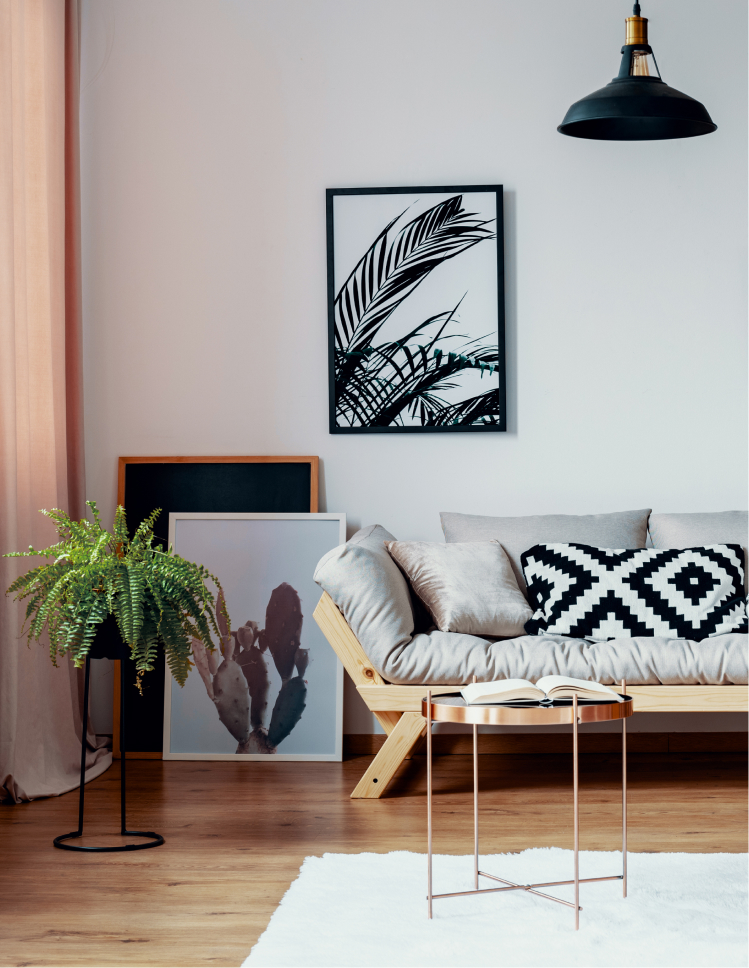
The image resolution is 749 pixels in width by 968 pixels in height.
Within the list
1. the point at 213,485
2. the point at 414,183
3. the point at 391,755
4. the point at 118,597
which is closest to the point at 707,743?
the point at 391,755

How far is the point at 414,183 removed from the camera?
378cm

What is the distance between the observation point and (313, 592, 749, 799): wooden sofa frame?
2.94 metres

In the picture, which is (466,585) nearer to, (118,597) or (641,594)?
(641,594)

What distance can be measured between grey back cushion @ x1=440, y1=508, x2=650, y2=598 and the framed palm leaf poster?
41 centimetres

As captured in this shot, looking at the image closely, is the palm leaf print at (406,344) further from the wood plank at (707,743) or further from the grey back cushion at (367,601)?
the wood plank at (707,743)

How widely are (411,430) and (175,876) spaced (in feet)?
6.51

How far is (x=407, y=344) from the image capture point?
3.76m

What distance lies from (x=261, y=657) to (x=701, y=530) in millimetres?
1750

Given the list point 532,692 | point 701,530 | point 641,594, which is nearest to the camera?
point 532,692

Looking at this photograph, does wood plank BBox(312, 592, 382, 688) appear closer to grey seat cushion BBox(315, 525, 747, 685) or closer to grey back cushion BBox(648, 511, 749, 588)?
grey seat cushion BBox(315, 525, 747, 685)

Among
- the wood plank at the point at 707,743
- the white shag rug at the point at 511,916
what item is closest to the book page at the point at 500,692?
the white shag rug at the point at 511,916

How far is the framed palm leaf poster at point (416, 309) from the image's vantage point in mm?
3746

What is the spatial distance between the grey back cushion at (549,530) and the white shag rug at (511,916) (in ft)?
4.33

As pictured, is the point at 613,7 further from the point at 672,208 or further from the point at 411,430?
the point at 411,430
